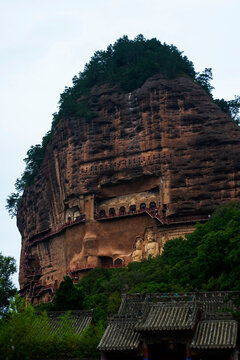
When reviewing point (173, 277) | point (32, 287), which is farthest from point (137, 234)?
point (173, 277)

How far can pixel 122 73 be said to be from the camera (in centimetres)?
6334

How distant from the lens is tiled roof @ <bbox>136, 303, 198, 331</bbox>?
77.8ft

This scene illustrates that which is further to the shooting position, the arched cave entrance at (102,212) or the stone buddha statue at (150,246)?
the arched cave entrance at (102,212)

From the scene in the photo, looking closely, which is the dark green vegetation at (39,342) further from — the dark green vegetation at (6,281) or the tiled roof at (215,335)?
the dark green vegetation at (6,281)

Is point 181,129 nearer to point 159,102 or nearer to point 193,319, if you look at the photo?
point 159,102

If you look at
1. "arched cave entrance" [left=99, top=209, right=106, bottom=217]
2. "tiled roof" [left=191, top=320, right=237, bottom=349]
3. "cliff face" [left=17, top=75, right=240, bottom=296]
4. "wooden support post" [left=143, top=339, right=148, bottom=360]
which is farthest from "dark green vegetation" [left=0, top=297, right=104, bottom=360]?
"arched cave entrance" [left=99, top=209, right=106, bottom=217]

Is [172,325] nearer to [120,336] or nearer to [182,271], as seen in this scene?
[120,336]

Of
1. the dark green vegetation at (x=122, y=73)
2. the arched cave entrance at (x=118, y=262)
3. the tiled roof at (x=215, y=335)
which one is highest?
the dark green vegetation at (x=122, y=73)

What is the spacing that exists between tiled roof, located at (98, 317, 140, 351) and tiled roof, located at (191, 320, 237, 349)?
2018 millimetres

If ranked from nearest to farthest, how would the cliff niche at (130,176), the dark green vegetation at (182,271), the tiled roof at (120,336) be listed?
the tiled roof at (120,336) < the dark green vegetation at (182,271) < the cliff niche at (130,176)

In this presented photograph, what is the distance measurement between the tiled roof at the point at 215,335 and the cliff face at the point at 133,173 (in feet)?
95.6

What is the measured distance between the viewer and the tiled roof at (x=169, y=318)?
2372 cm

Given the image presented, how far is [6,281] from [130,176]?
19.4 metres

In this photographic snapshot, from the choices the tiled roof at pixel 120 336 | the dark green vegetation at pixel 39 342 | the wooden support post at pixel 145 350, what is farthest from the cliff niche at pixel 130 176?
the wooden support post at pixel 145 350
